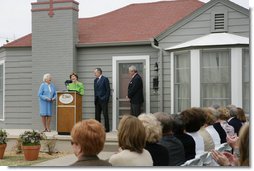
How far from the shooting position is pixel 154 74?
6.29m

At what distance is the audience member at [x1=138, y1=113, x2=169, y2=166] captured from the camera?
283cm

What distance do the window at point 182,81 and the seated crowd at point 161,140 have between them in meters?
1.99

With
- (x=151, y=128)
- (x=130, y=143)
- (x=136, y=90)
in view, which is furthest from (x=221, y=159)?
(x=136, y=90)

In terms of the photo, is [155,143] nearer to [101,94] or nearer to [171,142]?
[171,142]

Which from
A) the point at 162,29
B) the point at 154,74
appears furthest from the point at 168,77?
the point at 162,29

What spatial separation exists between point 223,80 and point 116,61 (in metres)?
1.69

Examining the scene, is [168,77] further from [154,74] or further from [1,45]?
[1,45]

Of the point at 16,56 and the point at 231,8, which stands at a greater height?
the point at 231,8

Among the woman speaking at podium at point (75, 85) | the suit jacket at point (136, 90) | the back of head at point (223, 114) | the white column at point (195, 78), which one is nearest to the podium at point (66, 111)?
the woman speaking at podium at point (75, 85)

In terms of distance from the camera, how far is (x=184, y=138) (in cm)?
323

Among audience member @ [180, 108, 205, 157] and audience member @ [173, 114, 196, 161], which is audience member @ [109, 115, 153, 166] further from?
audience member @ [180, 108, 205, 157]

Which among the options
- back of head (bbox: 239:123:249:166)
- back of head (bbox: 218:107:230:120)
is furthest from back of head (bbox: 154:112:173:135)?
back of head (bbox: 218:107:230:120)

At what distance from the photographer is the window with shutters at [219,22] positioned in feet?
18.6

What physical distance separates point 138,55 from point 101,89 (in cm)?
72
